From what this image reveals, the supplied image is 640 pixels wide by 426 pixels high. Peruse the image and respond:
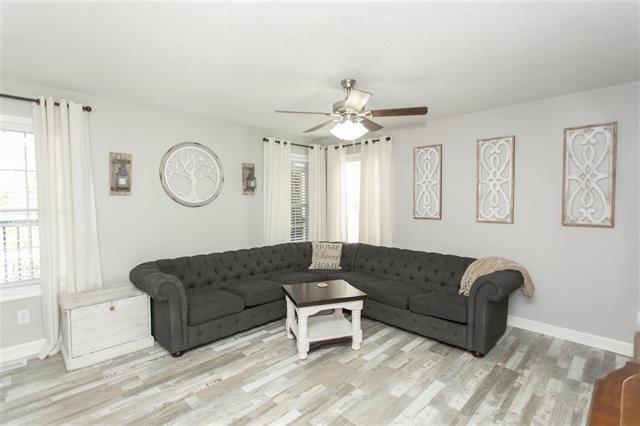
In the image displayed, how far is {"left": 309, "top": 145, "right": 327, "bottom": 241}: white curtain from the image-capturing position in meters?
5.71

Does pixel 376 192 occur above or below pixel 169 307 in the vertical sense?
above

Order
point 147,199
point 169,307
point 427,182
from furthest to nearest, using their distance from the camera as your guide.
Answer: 1. point 427,182
2. point 147,199
3. point 169,307

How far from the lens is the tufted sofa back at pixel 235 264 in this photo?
3.90 metres

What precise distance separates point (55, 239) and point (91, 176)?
28.5 inches

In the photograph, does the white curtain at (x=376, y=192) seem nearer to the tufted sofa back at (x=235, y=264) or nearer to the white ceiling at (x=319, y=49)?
the tufted sofa back at (x=235, y=264)

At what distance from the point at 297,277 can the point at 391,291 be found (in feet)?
4.18

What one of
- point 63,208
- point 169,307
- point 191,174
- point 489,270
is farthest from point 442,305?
point 63,208

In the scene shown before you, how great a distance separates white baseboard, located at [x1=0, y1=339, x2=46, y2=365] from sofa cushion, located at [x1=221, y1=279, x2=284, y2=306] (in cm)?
183

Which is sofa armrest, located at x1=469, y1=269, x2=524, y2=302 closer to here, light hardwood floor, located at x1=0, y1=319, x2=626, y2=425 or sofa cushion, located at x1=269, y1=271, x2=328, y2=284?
light hardwood floor, located at x1=0, y1=319, x2=626, y2=425

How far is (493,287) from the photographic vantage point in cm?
306

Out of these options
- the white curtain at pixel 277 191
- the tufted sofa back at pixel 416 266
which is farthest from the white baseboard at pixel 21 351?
the tufted sofa back at pixel 416 266

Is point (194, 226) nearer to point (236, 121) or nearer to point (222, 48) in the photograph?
point (236, 121)

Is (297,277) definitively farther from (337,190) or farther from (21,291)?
(21,291)

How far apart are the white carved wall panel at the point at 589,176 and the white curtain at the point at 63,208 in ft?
16.9
